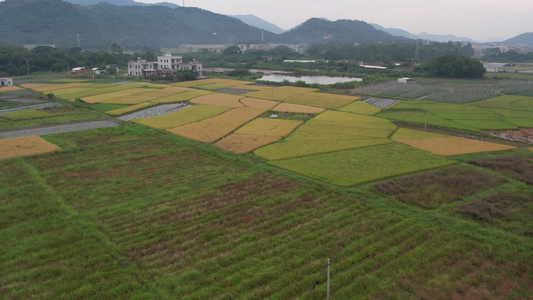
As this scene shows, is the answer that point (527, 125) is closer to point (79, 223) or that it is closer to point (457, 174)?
point (457, 174)

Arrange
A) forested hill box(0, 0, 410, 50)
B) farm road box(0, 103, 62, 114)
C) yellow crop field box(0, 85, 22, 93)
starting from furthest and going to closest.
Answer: forested hill box(0, 0, 410, 50) < yellow crop field box(0, 85, 22, 93) < farm road box(0, 103, 62, 114)

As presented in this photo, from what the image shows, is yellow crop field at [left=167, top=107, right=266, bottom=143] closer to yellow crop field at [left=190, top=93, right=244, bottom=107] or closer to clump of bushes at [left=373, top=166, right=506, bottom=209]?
yellow crop field at [left=190, top=93, right=244, bottom=107]

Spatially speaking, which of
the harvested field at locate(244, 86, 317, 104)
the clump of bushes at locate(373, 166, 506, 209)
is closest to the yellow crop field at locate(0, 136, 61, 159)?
the clump of bushes at locate(373, 166, 506, 209)

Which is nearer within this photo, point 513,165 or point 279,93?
point 513,165

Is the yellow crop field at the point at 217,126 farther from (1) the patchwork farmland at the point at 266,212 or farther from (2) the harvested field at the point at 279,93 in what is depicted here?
(2) the harvested field at the point at 279,93

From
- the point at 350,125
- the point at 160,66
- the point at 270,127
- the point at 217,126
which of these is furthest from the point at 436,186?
the point at 160,66

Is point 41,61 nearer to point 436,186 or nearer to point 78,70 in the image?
point 78,70
